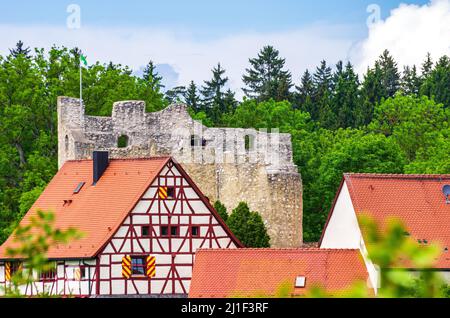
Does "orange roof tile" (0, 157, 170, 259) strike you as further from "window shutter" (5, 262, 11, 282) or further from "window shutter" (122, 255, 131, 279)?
"window shutter" (122, 255, 131, 279)

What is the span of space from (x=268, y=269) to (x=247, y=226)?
11144 mm

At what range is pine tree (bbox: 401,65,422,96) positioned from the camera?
354 ft

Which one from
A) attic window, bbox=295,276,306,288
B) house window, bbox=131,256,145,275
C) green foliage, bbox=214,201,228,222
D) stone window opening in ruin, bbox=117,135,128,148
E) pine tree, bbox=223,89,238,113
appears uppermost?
pine tree, bbox=223,89,238,113

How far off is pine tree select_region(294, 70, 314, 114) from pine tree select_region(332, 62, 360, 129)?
1.60 m

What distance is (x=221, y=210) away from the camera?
50531mm

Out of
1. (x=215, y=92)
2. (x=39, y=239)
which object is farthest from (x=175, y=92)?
(x=39, y=239)

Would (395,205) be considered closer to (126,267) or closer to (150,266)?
(150,266)

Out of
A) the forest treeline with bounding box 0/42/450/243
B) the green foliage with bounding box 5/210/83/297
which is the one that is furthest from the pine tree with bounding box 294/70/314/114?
the green foliage with bounding box 5/210/83/297

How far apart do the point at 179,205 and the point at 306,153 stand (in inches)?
763

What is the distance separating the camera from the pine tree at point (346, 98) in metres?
95.3

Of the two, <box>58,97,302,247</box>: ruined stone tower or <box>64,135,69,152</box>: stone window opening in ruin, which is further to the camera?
<box>64,135,69,152</box>: stone window opening in ruin

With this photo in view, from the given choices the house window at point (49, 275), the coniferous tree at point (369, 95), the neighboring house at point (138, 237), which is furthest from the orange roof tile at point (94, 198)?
the coniferous tree at point (369, 95)

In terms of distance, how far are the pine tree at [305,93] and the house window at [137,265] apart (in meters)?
55.1

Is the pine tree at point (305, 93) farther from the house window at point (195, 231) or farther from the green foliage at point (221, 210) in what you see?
the house window at point (195, 231)
